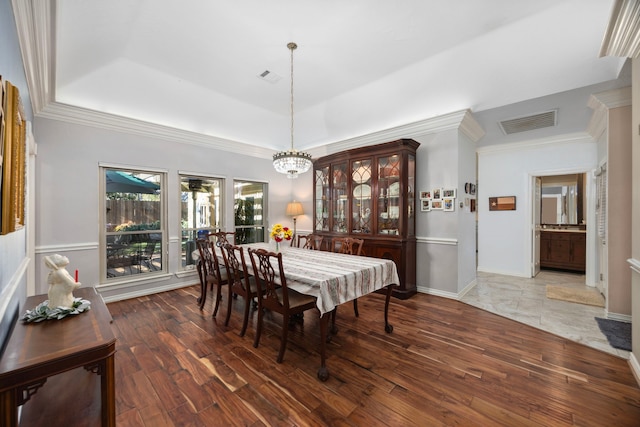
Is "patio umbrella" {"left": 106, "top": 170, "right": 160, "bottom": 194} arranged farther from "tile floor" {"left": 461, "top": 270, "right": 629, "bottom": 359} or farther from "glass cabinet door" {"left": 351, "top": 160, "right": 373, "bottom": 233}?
"tile floor" {"left": 461, "top": 270, "right": 629, "bottom": 359}

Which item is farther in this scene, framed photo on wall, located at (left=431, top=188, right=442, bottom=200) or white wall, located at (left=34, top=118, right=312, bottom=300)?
framed photo on wall, located at (left=431, top=188, right=442, bottom=200)

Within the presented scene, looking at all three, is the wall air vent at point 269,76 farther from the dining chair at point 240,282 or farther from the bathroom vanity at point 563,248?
the bathroom vanity at point 563,248

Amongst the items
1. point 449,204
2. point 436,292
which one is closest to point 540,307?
point 436,292

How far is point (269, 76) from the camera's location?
3.39 metres

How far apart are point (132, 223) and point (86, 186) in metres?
0.77

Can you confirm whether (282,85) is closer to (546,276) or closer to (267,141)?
(267,141)

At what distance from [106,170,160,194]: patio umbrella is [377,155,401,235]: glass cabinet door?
3659 mm

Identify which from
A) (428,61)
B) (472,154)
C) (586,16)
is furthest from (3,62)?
(472,154)

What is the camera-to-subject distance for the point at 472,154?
14.3 feet

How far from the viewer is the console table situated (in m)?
1.06

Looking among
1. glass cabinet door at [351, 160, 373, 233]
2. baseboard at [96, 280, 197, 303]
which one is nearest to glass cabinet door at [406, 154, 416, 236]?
glass cabinet door at [351, 160, 373, 233]

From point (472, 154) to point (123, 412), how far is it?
5277 millimetres

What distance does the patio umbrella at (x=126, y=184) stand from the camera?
3.76 meters

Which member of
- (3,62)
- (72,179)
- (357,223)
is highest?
(3,62)
